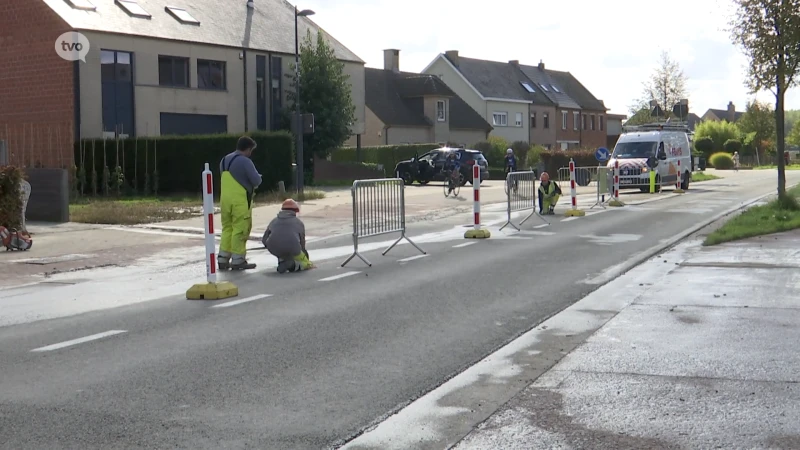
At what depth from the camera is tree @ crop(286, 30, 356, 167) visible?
4444 cm

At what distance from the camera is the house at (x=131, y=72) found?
36156mm

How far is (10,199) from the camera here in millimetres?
16703

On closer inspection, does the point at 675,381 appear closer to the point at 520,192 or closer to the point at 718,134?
the point at 520,192

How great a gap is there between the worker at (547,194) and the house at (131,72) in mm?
20281

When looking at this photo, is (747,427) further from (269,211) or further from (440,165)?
(440,165)

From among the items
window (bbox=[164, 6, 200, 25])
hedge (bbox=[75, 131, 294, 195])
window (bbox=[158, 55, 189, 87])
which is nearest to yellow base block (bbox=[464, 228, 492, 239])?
hedge (bbox=[75, 131, 294, 195])

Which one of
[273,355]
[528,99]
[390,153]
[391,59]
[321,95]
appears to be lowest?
[273,355]

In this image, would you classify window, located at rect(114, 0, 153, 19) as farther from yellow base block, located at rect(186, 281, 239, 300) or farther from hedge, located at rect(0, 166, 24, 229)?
yellow base block, located at rect(186, 281, 239, 300)

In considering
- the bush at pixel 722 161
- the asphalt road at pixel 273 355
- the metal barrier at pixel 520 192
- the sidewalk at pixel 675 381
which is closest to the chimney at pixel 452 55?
the bush at pixel 722 161

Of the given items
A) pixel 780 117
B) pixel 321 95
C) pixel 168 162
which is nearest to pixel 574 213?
pixel 780 117

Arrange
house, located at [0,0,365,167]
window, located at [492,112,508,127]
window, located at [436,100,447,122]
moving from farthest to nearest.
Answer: window, located at [492,112,508,127] → window, located at [436,100,447,122] → house, located at [0,0,365,167]

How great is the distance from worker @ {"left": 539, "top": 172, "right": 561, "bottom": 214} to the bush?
177 feet

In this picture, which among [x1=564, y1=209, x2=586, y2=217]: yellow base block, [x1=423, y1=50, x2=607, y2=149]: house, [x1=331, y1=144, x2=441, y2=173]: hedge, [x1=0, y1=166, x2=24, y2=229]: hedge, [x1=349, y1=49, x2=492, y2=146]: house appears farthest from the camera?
[x1=423, y1=50, x2=607, y2=149]: house

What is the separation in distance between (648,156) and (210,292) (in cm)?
2702
